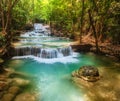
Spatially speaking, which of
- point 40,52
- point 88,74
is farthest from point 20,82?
point 40,52

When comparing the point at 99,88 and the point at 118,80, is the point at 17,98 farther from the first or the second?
the point at 118,80

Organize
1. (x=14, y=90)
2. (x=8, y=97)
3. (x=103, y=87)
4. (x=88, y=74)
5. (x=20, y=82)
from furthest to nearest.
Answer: (x=88, y=74), (x=20, y=82), (x=103, y=87), (x=14, y=90), (x=8, y=97)

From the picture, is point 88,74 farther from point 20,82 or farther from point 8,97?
point 8,97

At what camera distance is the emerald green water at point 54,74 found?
9.63 metres

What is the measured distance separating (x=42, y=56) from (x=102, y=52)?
18.0 ft

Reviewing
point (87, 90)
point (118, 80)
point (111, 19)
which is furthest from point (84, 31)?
point (87, 90)

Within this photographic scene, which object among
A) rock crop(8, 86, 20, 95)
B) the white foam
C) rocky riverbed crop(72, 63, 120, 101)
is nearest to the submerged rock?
rocky riverbed crop(72, 63, 120, 101)

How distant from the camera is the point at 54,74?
13.0 m

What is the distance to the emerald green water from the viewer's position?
9633 mm

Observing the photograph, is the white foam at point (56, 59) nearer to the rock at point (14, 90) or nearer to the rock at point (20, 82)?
the rock at point (20, 82)

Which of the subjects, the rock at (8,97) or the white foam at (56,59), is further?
the white foam at (56,59)

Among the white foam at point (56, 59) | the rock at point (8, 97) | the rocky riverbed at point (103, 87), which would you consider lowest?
the rocky riverbed at point (103, 87)

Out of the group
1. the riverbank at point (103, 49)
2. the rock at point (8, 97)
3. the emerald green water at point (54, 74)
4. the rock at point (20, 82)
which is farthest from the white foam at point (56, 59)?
the rock at point (8, 97)

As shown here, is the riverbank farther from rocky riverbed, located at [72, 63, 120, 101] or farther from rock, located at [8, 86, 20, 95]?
rock, located at [8, 86, 20, 95]
